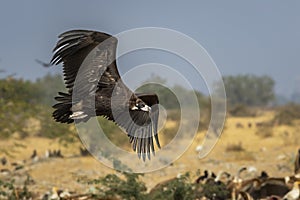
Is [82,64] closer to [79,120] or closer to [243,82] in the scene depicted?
[79,120]

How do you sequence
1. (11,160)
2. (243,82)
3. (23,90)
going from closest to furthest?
1. (11,160)
2. (23,90)
3. (243,82)

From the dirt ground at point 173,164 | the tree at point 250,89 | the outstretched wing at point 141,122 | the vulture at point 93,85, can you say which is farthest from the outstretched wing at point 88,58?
the tree at point 250,89

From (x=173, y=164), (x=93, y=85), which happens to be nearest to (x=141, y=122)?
(x=93, y=85)

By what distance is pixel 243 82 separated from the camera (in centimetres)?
6050

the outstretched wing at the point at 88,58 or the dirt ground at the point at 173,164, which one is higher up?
the outstretched wing at the point at 88,58

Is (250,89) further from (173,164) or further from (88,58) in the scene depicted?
(88,58)

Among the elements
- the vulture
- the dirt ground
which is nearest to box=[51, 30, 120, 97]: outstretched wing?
the vulture

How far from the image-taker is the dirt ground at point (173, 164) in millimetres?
15164

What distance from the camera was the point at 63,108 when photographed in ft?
20.9

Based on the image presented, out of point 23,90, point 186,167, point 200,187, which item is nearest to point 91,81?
point 200,187

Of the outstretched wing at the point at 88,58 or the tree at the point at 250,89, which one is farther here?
the tree at the point at 250,89

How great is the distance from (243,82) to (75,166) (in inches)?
1743

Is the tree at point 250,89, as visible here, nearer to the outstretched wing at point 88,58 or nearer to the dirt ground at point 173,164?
the dirt ground at point 173,164

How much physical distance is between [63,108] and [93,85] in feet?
1.29
